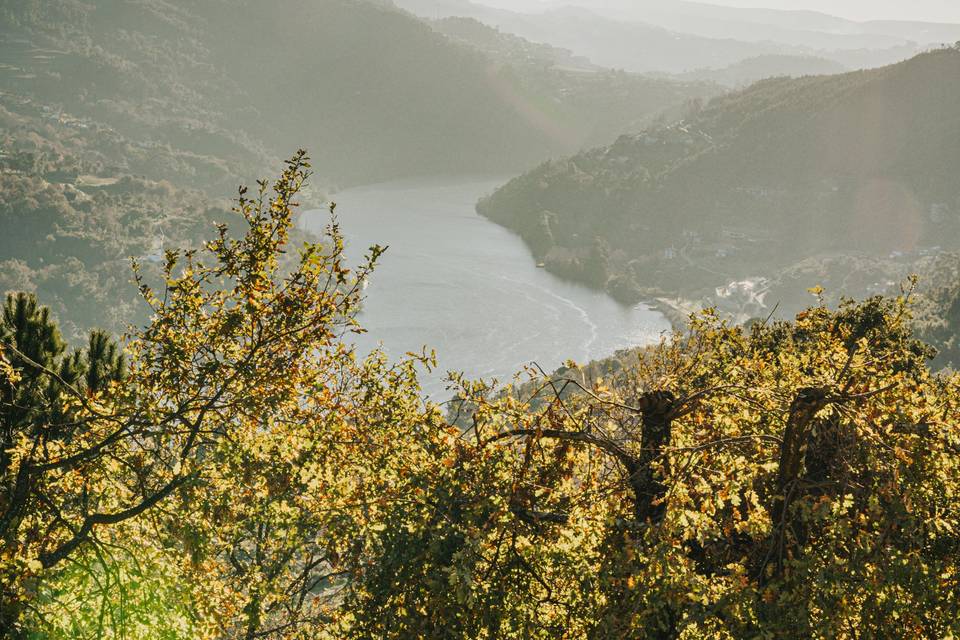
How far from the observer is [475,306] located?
84.9 meters

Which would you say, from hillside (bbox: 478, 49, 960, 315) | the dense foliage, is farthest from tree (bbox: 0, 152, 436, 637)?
hillside (bbox: 478, 49, 960, 315)

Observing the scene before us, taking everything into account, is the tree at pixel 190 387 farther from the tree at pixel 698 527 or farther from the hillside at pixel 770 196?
the hillside at pixel 770 196

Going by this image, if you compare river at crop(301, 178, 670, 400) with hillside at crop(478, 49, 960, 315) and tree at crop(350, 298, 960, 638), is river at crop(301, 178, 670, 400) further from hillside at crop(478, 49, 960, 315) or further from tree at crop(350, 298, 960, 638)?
tree at crop(350, 298, 960, 638)

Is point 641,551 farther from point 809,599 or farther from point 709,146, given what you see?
point 709,146

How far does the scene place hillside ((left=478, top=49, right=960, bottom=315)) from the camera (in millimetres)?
107375

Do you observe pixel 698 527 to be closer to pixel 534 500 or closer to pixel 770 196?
pixel 534 500

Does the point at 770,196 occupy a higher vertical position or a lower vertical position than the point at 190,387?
higher

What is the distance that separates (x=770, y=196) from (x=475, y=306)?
228ft

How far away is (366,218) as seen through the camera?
438 feet

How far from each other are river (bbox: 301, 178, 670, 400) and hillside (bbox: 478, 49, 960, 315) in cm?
840

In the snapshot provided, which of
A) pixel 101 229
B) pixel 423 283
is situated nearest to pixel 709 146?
pixel 423 283

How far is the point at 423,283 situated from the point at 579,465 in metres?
88.8

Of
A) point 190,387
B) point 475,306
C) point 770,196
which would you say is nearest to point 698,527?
point 190,387

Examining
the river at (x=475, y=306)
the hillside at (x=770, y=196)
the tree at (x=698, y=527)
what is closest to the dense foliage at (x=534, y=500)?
the tree at (x=698, y=527)
